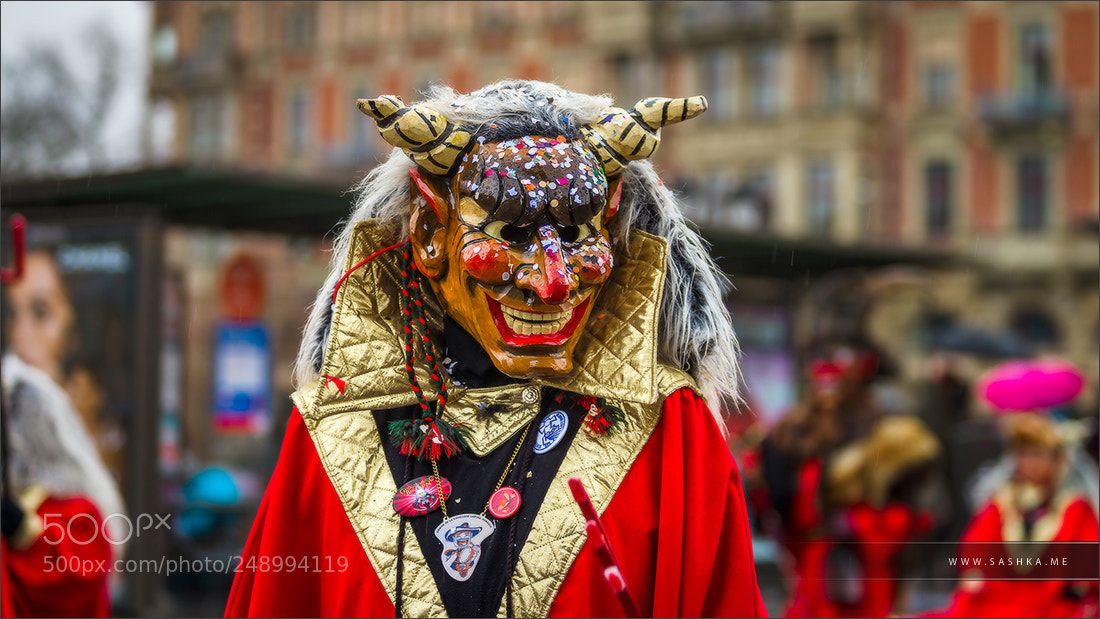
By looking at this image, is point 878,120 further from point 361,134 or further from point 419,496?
point 419,496

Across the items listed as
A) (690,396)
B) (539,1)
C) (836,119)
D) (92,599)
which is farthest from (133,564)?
(539,1)

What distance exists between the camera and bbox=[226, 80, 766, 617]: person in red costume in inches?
93.6

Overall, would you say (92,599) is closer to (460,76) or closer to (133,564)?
(133,564)

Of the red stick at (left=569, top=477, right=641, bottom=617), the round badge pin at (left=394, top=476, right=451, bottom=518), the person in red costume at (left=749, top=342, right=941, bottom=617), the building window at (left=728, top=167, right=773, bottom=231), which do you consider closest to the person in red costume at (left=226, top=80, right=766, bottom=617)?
the round badge pin at (left=394, top=476, right=451, bottom=518)

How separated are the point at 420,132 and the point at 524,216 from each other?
0.27m

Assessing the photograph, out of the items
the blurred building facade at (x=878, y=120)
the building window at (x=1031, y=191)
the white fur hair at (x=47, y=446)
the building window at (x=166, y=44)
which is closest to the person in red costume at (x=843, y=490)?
the white fur hair at (x=47, y=446)

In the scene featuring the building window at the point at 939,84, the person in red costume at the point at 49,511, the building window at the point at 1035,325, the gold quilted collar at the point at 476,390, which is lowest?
the building window at the point at 1035,325

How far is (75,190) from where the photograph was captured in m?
6.75

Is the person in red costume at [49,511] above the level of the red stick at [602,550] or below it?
below

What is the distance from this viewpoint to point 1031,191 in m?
25.8

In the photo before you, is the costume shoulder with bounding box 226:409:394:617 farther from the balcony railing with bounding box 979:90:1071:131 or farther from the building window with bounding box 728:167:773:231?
the balcony railing with bounding box 979:90:1071:131

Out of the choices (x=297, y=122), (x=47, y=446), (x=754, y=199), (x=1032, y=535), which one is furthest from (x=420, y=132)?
(x=297, y=122)

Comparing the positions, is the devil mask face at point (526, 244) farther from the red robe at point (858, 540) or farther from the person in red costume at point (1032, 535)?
the red robe at point (858, 540)

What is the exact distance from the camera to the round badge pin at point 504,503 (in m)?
2.41
